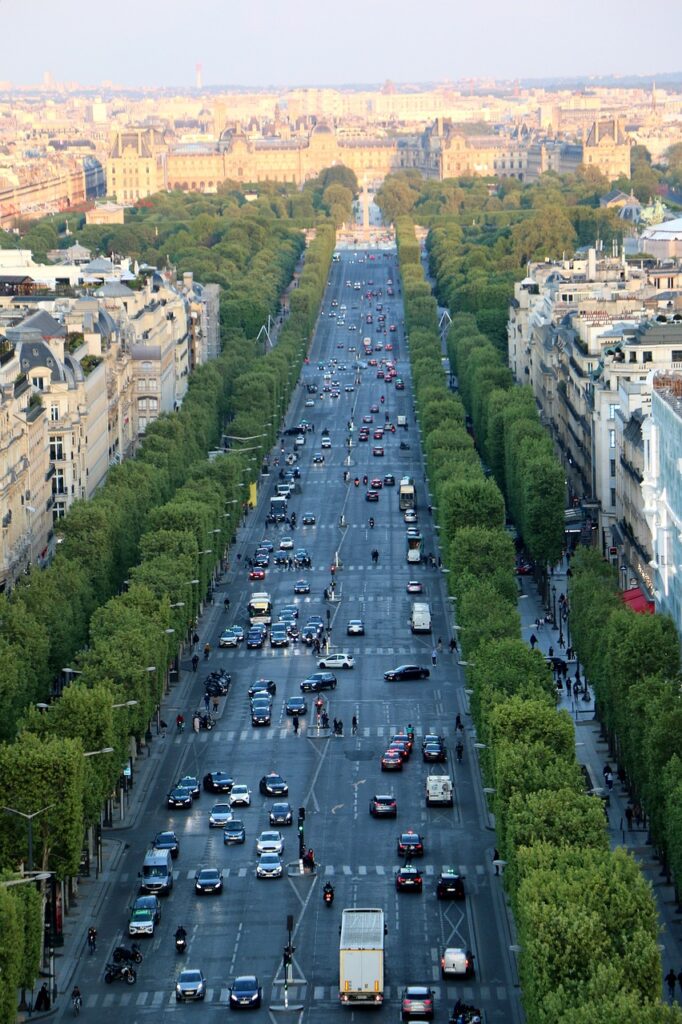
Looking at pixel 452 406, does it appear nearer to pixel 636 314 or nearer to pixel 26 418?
pixel 636 314

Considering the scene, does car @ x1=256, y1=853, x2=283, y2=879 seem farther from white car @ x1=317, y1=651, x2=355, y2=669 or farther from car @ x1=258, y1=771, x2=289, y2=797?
white car @ x1=317, y1=651, x2=355, y2=669

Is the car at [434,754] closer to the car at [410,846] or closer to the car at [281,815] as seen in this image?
the car at [281,815]

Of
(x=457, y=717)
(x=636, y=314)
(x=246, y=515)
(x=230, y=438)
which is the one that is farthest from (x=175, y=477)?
(x=457, y=717)

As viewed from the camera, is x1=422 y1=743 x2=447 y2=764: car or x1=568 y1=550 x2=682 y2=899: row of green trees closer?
x1=568 y1=550 x2=682 y2=899: row of green trees

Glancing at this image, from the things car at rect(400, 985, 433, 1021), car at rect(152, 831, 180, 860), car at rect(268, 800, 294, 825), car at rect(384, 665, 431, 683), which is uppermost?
car at rect(400, 985, 433, 1021)

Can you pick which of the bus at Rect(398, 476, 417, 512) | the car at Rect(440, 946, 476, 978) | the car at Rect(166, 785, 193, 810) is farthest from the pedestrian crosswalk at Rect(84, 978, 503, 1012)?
the bus at Rect(398, 476, 417, 512)

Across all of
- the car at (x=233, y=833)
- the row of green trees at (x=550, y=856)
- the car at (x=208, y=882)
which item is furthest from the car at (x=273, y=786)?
the car at (x=208, y=882)

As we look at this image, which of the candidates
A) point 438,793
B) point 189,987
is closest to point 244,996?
point 189,987

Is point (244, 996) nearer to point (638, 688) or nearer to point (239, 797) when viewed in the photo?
point (239, 797)
